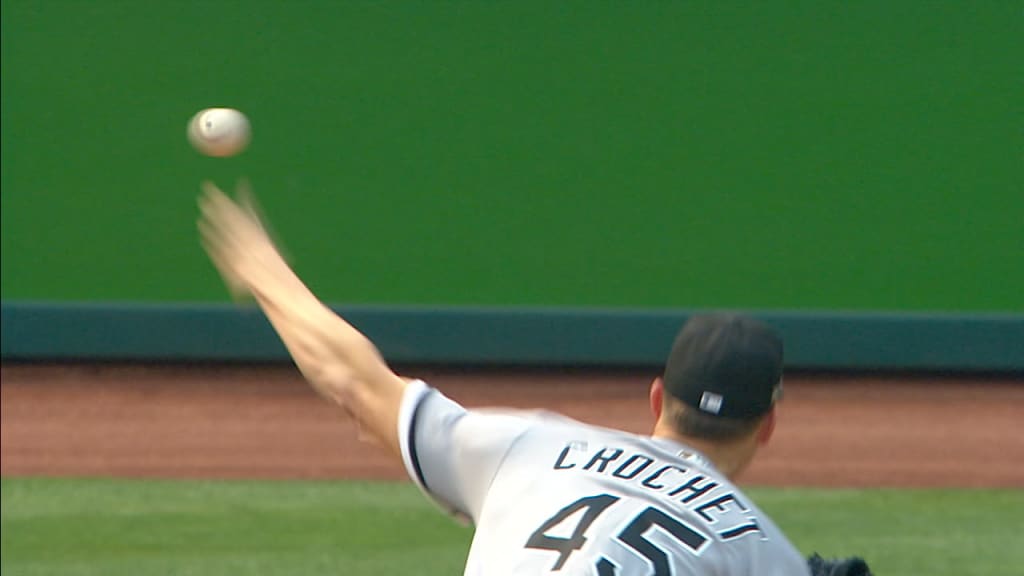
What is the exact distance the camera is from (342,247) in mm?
9789

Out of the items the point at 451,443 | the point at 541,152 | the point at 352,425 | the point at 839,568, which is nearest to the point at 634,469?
the point at 451,443

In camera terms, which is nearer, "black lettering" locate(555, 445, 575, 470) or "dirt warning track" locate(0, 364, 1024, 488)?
"black lettering" locate(555, 445, 575, 470)

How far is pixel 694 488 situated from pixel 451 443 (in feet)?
1.16

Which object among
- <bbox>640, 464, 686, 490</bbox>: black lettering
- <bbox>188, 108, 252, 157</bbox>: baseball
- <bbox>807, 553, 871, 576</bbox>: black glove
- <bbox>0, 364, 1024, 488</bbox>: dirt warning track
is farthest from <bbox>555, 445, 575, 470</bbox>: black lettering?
<bbox>0, 364, 1024, 488</bbox>: dirt warning track

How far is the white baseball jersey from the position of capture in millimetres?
2109

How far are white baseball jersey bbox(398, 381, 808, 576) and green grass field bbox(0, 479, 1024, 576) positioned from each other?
396cm

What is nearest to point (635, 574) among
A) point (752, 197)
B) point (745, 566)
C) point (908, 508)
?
point (745, 566)

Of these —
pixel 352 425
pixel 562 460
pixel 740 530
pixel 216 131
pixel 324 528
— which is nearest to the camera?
pixel 740 530

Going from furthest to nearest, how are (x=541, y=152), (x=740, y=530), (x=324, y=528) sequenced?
(x=541, y=152) < (x=324, y=528) < (x=740, y=530)

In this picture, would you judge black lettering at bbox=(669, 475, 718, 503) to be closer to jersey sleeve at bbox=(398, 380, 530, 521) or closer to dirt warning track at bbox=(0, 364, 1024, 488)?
jersey sleeve at bbox=(398, 380, 530, 521)

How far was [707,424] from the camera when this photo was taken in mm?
2254

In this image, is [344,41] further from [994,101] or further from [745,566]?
[745,566]

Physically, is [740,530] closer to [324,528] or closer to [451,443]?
[451,443]

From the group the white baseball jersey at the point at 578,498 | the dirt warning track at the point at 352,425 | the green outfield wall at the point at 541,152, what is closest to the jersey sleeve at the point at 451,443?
the white baseball jersey at the point at 578,498
